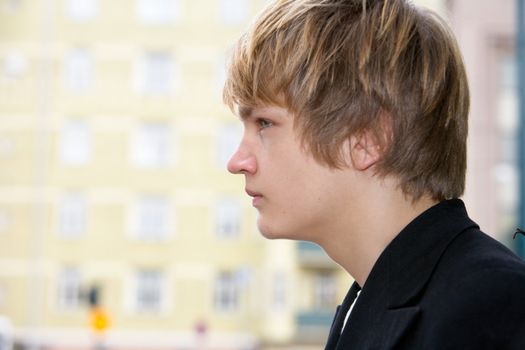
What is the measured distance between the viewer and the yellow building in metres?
32.9

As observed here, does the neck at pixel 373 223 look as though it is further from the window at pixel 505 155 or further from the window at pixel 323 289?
the window at pixel 323 289

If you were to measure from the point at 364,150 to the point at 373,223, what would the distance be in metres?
0.11

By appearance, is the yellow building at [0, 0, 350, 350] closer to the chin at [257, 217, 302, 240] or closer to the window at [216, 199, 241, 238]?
the window at [216, 199, 241, 238]

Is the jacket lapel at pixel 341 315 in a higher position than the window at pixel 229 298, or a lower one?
higher

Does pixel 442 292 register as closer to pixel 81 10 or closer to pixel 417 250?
pixel 417 250

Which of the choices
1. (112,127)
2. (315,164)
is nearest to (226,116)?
(112,127)

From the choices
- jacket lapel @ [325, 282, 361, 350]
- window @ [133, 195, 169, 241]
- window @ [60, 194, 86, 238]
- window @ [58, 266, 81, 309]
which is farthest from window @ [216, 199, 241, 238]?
jacket lapel @ [325, 282, 361, 350]

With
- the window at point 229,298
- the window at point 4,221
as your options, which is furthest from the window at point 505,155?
the window at point 4,221

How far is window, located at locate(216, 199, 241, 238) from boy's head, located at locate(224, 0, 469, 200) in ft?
103

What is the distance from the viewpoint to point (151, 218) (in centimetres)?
3338

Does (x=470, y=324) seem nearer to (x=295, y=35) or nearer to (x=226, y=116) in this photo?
(x=295, y=35)

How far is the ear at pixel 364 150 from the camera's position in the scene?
154 cm

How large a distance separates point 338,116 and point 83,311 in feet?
108

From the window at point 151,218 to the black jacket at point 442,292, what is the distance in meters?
32.0
